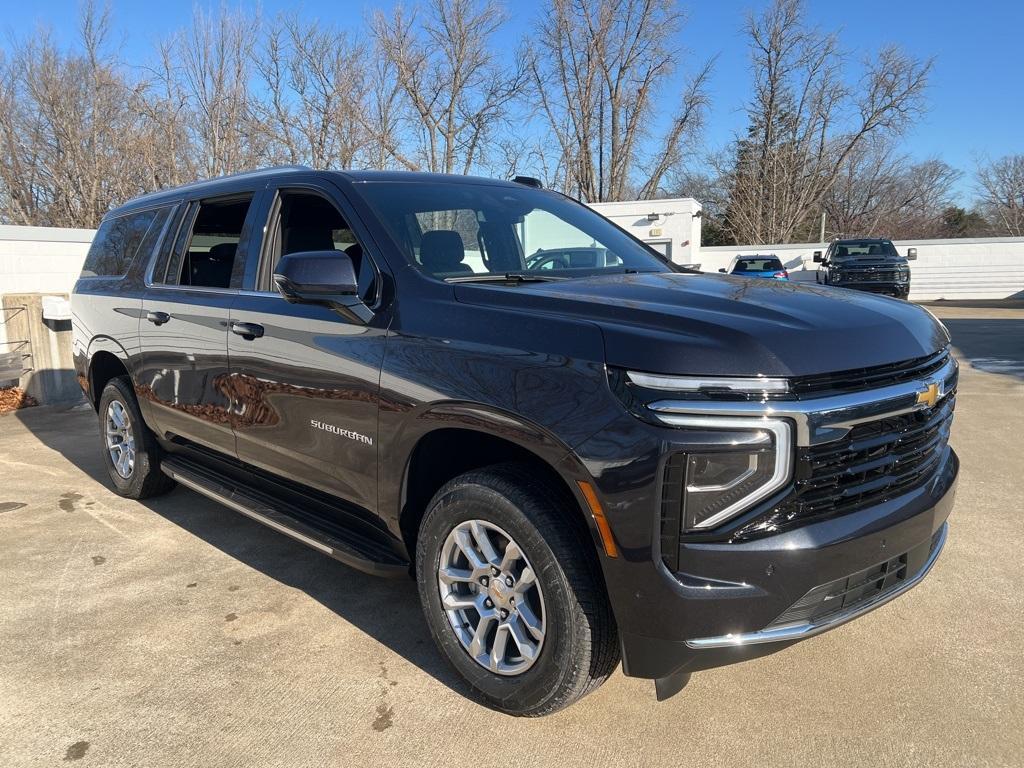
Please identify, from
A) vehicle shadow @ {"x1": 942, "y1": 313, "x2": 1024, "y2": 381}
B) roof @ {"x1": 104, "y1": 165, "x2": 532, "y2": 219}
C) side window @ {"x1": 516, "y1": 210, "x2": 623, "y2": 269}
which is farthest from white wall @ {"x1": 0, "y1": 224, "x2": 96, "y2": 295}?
vehicle shadow @ {"x1": 942, "y1": 313, "x2": 1024, "y2": 381}

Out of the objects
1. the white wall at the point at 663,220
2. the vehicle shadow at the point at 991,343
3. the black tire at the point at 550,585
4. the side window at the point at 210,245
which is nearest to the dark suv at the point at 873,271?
the vehicle shadow at the point at 991,343

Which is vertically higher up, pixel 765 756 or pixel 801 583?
pixel 801 583

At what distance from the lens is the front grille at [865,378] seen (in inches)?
82.1

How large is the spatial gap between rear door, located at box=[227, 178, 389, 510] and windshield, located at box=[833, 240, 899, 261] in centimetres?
2076

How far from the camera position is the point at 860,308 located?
2.49 m

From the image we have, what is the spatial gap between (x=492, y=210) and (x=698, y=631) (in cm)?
225

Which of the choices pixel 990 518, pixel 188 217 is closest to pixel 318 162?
pixel 188 217

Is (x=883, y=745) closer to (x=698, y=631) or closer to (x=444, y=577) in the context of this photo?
(x=698, y=631)

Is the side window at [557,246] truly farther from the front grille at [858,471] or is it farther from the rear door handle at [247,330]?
the front grille at [858,471]

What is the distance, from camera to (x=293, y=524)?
11.0 feet

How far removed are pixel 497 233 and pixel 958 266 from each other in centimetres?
2859

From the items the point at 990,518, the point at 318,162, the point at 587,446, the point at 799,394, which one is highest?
the point at 318,162

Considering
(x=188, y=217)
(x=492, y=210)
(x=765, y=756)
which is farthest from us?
(x=188, y=217)

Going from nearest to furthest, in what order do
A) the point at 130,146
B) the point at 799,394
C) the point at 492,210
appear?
the point at 799,394, the point at 492,210, the point at 130,146
